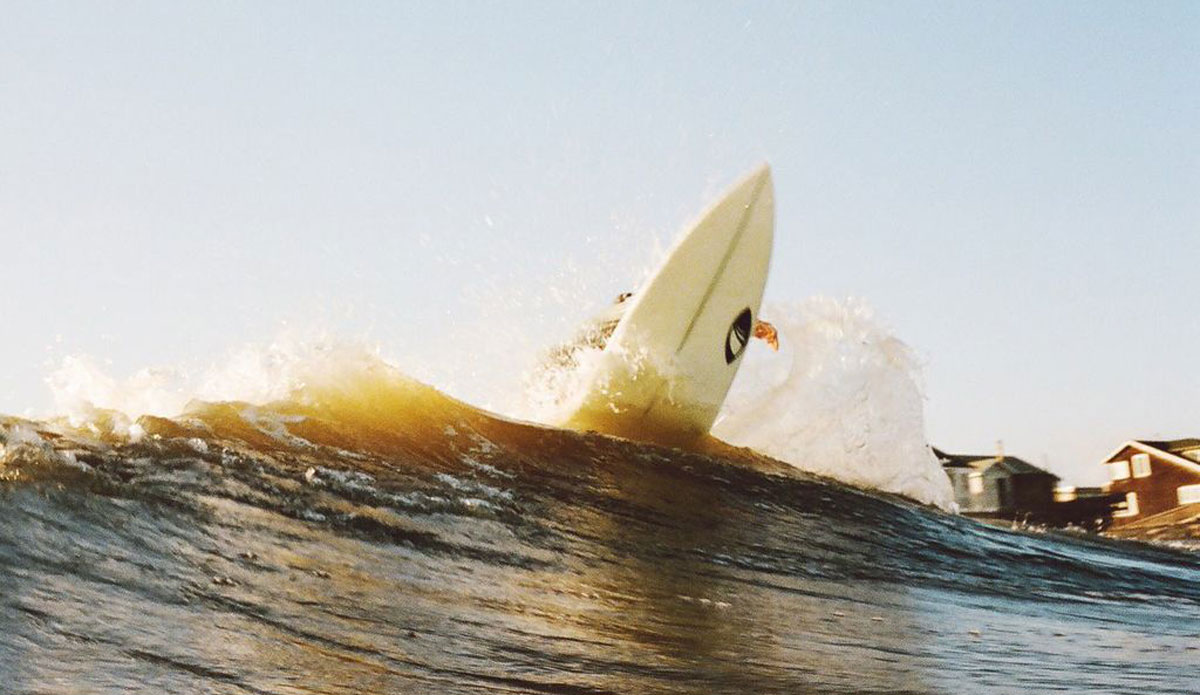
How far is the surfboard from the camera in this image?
32.0 ft

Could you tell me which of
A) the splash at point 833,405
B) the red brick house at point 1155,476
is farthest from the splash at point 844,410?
the red brick house at point 1155,476

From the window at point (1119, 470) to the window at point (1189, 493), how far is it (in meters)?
2.63

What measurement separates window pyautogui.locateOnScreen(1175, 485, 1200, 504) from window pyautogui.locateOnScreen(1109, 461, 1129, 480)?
263 cm

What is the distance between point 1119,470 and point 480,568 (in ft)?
122

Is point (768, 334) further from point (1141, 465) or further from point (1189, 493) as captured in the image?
point (1141, 465)

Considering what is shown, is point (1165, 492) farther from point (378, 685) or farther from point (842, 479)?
point (378, 685)

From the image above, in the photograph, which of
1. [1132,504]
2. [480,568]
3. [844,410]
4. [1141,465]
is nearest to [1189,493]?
[1132,504]

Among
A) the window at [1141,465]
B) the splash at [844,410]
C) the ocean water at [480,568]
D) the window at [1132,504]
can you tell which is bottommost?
the ocean water at [480,568]

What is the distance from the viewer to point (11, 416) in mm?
6406

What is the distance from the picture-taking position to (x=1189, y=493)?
111 feet

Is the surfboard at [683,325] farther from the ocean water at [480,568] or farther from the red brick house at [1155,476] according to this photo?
the red brick house at [1155,476]

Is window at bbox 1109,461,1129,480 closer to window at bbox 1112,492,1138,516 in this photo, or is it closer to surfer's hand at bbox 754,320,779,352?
window at bbox 1112,492,1138,516

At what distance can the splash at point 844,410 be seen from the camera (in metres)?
11.5

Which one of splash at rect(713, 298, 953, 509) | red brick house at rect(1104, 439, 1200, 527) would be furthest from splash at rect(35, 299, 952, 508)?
red brick house at rect(1104, 439, 1200, 527)
